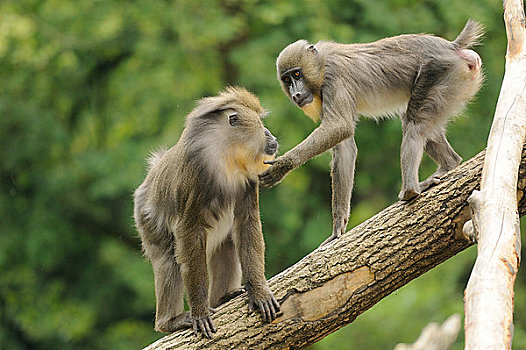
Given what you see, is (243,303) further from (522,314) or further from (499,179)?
(522,314)

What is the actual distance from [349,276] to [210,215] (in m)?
0.98

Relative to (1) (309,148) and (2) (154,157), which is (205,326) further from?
(2) (154,157)

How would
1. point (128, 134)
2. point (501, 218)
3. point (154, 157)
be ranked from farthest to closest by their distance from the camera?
1. point (128, 134)
2. point (154, 157)
3. point (501, 218)

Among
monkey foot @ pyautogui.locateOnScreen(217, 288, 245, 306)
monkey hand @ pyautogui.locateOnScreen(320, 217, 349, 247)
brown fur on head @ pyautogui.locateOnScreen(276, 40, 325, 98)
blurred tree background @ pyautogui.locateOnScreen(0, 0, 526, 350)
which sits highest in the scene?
blurred tree background @ pyautogui.locateOnScreen(0, 0, 526, 350)

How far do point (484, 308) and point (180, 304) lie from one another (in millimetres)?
2615

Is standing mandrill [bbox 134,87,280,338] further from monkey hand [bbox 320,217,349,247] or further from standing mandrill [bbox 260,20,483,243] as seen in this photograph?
monkey hand [bbox 320,217,349,247]

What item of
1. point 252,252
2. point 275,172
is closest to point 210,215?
point 252,252

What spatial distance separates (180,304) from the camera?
4758 mm

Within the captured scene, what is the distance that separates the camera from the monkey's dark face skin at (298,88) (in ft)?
17.3

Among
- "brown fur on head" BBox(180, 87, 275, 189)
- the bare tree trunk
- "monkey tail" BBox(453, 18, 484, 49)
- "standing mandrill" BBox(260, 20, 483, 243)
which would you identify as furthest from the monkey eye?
"monkey tail" BBox(453, 18, 484, 49)

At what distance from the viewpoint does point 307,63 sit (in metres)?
5.30

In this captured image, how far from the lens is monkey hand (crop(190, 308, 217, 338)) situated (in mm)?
→ 4410

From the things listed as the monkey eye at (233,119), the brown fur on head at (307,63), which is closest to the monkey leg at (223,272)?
the monkey eye at (233,119)

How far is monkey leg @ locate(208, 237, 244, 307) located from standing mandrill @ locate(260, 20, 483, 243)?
0.79 meters
